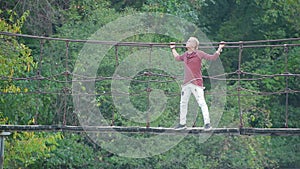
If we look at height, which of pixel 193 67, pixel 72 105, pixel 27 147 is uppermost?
pixel 193 67

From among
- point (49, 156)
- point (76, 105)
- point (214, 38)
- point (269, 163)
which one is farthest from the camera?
point (214, 38)

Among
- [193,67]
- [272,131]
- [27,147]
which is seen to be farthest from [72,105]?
[272,131]

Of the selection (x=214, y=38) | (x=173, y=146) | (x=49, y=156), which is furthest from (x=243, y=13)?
(x=49, y=156)

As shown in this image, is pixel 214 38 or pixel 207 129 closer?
pixel 207 129

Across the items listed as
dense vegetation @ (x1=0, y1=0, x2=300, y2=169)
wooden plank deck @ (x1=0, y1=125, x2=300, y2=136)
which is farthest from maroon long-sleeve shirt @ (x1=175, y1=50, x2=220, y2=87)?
dense vegetation @ (x1=0, y1=0, x2=300, y2=169)

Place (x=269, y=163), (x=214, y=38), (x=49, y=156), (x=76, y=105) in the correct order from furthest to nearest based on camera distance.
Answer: (x=214, y=38)
(x=269, y=163)
(x=76, y=105)
(x=49, y=156)

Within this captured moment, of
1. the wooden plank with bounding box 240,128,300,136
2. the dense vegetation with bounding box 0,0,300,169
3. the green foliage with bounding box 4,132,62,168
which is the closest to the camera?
the wooden plank with bounding box 240,128,300,136

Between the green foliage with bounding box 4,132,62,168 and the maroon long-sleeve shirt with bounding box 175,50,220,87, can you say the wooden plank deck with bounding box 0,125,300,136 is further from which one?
the green foliage with bounding box 4,132,62,168

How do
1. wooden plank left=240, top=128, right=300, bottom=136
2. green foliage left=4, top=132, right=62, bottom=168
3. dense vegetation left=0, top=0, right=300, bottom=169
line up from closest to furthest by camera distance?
wooden plank left=240, top=128, right=300, bottom=136 → green foliage left=4, top=132, right=62, bottom=168 → dense vegetation left=0, top=0, right=300, bottom=169

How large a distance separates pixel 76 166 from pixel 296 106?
6.49 meters

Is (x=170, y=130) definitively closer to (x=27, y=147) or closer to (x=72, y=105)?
(x=27, y=147)

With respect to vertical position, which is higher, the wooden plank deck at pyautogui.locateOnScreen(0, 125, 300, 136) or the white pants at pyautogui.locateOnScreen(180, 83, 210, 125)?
the white pants at pyautogui.locateOnScreen(180, 83, 210, 125)

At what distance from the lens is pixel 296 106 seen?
58.2 ft

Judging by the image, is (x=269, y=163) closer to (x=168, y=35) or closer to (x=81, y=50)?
(x=168, y=35)
